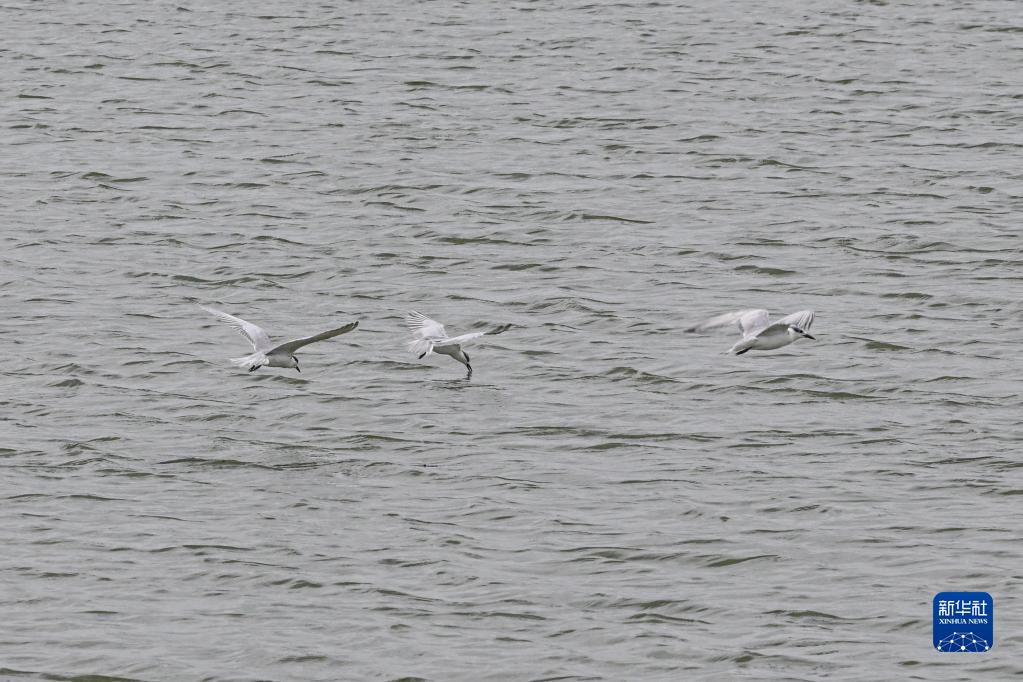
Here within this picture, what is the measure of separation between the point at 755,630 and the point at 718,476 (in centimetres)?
320

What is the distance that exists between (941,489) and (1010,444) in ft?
4.51

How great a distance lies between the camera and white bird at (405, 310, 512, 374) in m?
18.8

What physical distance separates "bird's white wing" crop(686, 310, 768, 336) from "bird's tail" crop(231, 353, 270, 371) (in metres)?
4.14

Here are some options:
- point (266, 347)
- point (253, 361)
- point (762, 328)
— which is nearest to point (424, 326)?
point (266, 347)

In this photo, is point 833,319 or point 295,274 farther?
point 295,274

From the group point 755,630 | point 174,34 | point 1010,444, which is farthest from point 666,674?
point 174,34

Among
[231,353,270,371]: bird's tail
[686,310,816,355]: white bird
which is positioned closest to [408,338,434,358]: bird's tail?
[231,353,270,371]: bird's tail

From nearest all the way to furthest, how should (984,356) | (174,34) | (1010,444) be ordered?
(1010,444) < (984,356) < (174,34)

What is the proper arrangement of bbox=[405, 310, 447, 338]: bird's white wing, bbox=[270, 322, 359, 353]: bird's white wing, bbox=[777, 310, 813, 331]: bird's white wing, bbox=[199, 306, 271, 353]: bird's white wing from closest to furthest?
bbox=[270, 322, 359, 353]: bird's white wing → bbox=[777, 310, 813, 331]: bird's white wing → bbox=[199, 306, 271, 353]: bird's white wing → bbox=[405, 310, 447, 338]: bird's white wing

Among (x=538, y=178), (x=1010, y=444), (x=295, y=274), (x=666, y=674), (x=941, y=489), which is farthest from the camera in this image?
(x=538, y=178)

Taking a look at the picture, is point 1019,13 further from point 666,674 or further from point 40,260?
point 666,674

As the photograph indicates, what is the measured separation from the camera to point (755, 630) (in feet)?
42.9

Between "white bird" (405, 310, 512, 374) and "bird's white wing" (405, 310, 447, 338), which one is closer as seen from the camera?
"white bird" (405, 310, 512, 374)

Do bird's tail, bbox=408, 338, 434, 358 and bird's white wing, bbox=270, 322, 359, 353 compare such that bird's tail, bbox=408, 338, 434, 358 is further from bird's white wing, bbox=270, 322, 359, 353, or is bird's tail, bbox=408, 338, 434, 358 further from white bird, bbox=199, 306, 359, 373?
bird's white wing, bbox=270, 322, 359, 353
